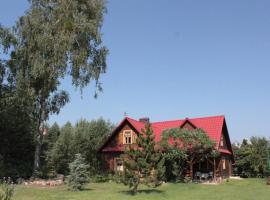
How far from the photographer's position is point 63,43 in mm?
29156

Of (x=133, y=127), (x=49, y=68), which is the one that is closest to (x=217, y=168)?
(x=133, y=127)

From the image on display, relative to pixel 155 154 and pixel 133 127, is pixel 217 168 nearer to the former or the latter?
pixel 133 127

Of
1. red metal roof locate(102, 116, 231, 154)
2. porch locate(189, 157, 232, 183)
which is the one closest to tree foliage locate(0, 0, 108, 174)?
red metal roof locate(102, 116, 231, 154)

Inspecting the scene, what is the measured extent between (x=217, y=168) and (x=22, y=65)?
18942 mm

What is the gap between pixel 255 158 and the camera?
119ft

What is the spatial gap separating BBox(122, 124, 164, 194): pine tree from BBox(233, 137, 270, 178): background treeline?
1560 cm

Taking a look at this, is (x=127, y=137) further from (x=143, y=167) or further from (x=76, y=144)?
(x=143, y=167)

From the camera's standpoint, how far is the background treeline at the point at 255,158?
35562mm

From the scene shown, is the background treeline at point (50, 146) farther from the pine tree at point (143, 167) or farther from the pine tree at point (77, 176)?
the pine tree at point (143, 167)

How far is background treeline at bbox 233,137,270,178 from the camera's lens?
3556 cm

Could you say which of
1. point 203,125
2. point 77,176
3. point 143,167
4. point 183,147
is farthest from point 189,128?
point 77,176

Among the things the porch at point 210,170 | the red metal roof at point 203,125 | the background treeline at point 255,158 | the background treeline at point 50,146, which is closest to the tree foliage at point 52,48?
the background treeline at point 50,146

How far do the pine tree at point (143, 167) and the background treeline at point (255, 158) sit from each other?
1560cm

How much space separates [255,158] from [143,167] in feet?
59.3
